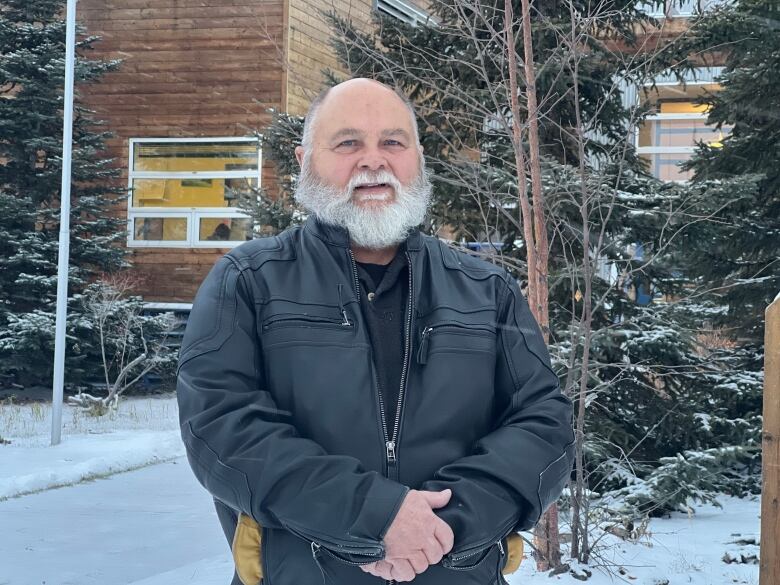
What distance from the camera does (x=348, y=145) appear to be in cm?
243

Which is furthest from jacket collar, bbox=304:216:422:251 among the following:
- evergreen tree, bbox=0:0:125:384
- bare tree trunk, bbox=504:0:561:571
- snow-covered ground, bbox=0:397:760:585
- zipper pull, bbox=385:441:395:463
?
evergreen tree, bbox=0:0:125:384

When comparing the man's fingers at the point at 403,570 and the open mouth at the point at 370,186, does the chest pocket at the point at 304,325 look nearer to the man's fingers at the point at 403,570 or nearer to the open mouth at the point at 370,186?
the open mouth at the point at 370,186

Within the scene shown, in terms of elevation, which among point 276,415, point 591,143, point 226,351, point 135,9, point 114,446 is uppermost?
point 135,9

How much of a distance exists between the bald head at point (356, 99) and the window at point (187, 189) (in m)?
13.0

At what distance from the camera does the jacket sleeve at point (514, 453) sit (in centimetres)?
204

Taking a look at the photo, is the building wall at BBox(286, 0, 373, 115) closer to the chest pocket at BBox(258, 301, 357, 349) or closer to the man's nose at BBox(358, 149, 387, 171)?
the man's nose at BBox(358, 149, 387, 171)

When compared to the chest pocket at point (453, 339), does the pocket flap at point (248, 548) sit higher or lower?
lower

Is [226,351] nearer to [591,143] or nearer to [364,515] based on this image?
[364,515]

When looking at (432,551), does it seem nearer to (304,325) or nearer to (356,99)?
(304,325)

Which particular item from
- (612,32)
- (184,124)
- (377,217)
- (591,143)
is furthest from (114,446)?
(377,217)

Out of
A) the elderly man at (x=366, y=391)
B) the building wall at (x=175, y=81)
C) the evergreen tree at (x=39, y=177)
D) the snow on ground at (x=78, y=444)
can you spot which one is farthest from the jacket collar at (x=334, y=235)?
the building wall at (x=175, y=81)

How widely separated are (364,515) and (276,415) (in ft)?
1.00

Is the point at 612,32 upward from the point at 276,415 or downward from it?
upward

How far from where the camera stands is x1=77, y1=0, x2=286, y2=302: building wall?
15.0m
